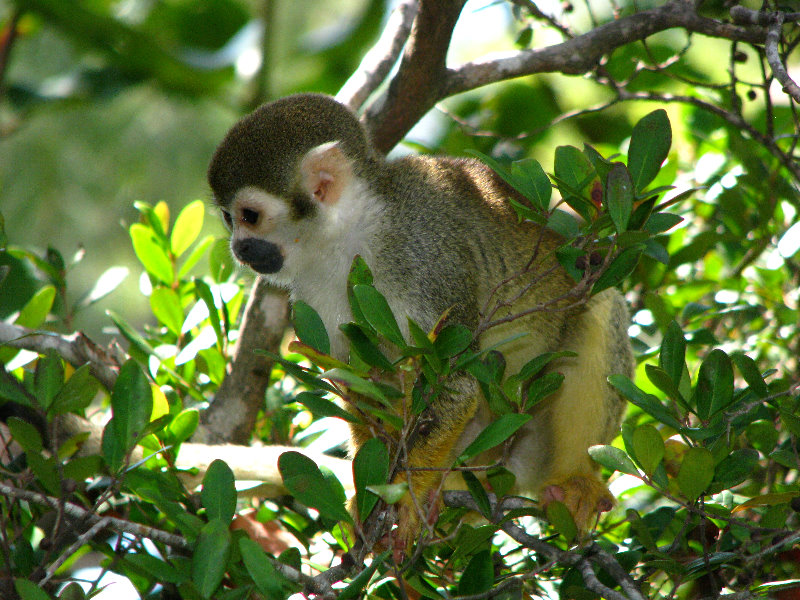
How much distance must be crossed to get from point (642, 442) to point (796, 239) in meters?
0.73

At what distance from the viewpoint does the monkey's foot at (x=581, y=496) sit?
2.55 metres

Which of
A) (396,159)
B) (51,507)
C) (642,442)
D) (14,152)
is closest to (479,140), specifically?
(396,159)

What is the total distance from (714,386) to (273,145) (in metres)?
1.59

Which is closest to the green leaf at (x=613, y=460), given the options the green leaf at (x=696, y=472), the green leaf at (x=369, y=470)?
the green leaf at (x=696, y=472)

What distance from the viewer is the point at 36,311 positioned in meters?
2.61

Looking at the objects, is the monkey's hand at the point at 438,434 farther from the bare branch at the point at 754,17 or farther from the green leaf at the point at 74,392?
the bare branch at the point at 754,17

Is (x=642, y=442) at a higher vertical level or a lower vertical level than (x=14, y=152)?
higher

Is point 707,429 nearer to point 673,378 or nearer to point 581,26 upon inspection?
point 673,378

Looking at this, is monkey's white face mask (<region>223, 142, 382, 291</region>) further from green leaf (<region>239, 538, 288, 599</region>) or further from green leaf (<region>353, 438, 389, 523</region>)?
green leaf (<region>239, 538, 288, 599</region>)

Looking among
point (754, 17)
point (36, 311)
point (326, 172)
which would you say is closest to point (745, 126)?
point (754, 17)

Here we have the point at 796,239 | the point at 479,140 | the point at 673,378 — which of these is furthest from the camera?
the point at 479,140

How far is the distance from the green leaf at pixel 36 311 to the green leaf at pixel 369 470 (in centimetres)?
152

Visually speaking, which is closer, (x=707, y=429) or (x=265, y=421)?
(x=707, y=429)

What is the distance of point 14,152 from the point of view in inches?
256
